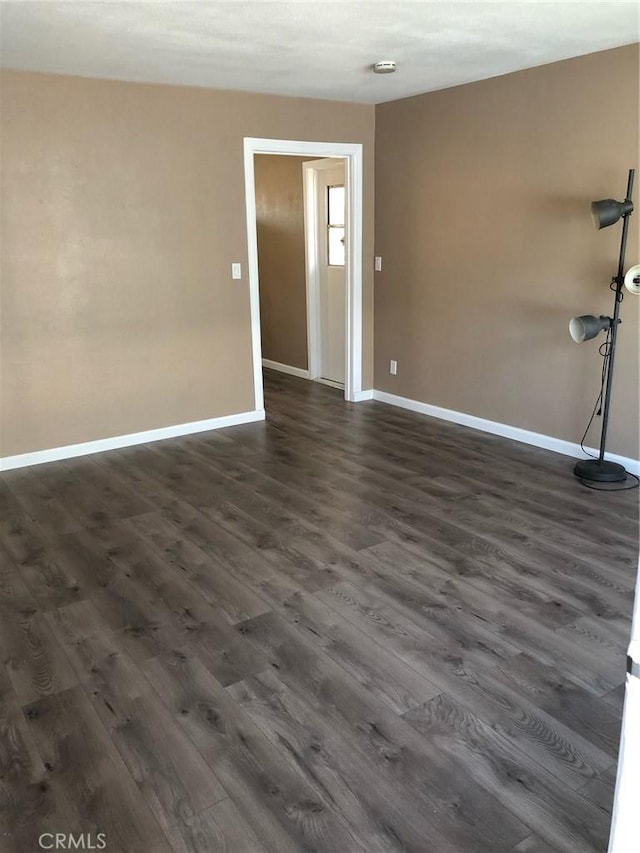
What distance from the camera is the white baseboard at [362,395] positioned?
5.98 meters

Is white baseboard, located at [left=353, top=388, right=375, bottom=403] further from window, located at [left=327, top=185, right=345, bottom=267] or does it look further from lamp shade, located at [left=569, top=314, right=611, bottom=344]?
lamp shade, located at [left=569, top=314, right=611, bottom=344]

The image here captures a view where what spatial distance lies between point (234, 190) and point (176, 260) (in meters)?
0.69

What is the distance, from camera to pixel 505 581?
9.50 feet

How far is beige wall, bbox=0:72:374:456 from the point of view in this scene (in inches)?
162

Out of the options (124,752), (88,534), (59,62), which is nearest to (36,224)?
(59,62)

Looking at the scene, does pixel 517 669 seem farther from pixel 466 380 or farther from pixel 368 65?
pixel 368 65

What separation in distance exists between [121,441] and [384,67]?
3036 mm

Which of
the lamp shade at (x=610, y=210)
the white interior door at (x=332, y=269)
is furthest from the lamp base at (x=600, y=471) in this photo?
the white interior door at (x=332, y=269)

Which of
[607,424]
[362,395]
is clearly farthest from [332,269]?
[607,424]

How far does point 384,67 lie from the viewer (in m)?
3.93

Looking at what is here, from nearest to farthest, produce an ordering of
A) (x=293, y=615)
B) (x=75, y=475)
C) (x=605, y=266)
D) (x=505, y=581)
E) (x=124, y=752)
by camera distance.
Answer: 1. (x=124, y=752)
2. (x=293, y=615)
3. (x=505, y=581)
4. (x=605, y=266)
5. (x=75, y=475)

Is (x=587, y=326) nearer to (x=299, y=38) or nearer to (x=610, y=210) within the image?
(x=610, y=210)

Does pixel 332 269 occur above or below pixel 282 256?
below

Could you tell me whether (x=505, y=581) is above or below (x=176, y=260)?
below
